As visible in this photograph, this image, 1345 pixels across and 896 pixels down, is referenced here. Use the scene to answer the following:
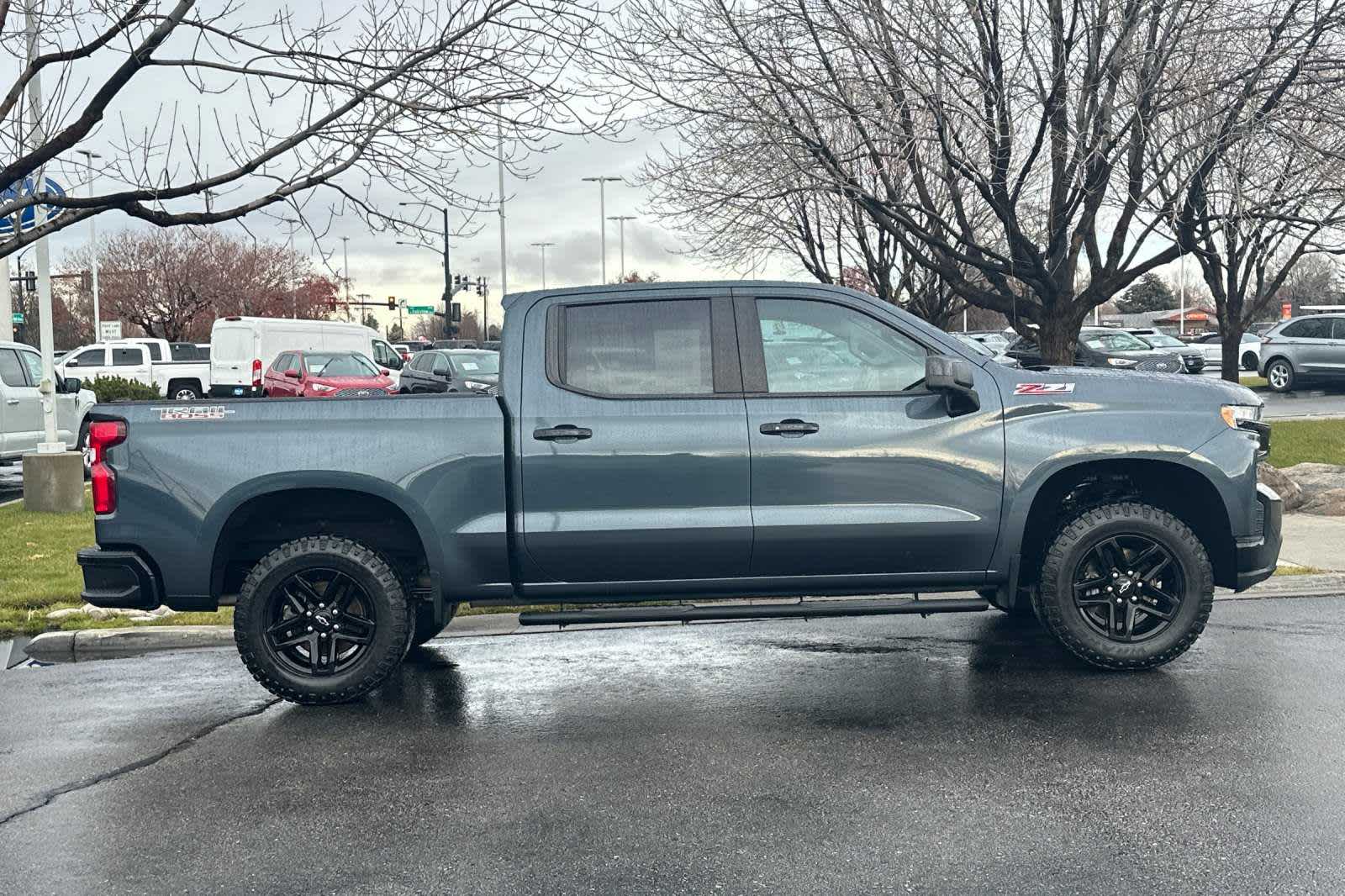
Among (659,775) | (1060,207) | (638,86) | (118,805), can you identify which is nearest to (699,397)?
(659,775)

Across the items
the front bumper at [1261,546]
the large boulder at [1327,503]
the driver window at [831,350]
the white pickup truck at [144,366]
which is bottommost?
the large boulder at [1327,503]

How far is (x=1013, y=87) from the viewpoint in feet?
39.4

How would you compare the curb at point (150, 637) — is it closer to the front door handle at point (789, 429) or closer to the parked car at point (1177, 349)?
the front door handle at point (789, 429)

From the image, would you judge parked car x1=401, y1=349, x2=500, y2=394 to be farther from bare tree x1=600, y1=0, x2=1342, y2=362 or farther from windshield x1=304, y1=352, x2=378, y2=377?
bare tree x1=600, y1=0, x2=1342, y2=362

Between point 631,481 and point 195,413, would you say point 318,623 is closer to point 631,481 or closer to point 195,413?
point 195,413

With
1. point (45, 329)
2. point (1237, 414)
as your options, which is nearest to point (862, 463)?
point (1237, 414)

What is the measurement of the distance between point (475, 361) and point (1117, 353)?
14710mm

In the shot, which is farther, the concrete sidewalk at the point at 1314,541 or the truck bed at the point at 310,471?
the concrete sidewalk at the point at 1314,541

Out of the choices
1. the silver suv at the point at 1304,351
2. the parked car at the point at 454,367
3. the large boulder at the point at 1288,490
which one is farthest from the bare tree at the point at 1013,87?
the silver suv at the point at 1304,351

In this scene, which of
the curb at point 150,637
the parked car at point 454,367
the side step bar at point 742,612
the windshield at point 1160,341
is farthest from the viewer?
the windshield at point 1160,341

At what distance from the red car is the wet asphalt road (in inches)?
783

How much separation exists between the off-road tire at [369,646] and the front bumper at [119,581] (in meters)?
0.43

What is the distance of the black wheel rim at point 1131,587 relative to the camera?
6273 millimetres

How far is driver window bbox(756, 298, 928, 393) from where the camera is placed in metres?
6.18
